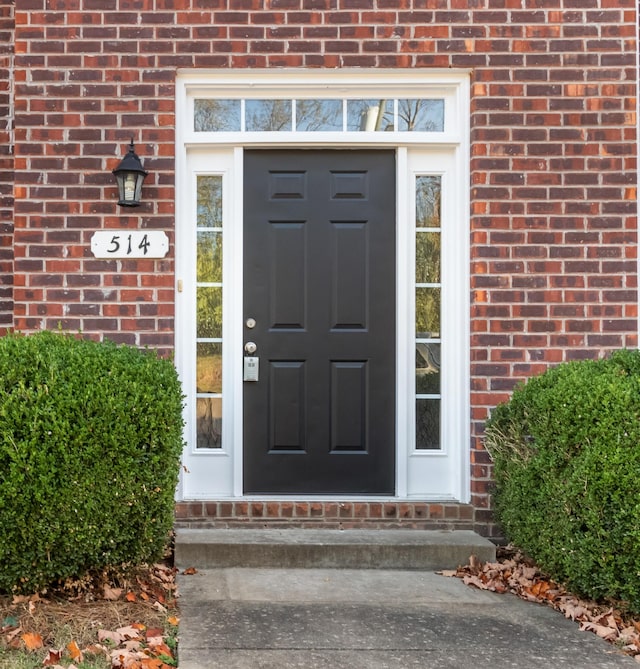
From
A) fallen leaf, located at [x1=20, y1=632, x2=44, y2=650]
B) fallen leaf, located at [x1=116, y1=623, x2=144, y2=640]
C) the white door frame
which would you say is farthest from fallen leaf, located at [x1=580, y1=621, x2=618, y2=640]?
Answer: fallen leaf, located at [x1=20, y1=632, x2=44, y2=650]

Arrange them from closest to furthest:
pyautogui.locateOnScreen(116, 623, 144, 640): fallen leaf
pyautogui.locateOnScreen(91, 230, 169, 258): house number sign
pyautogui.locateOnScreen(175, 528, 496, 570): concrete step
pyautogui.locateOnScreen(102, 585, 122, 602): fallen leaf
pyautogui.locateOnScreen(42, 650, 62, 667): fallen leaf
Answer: pyautogui.locateOnScreen(42, 650, 62, 667): fallen leaf, pyautogui.locateOnScreen(116, 623, 144, 640): fallen leaf, pyautogui.locateOnScreen(102, 585, 122, 602): fallen leaf, pyautogui.locateOnScreen(175, 528, 496, 570): concrete step, pyautogui.locateOnScreen(91, 230, 169, 258): house number sign

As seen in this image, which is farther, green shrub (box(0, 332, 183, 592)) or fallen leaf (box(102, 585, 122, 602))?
fallen leaf (box(102, 585, 122, 602))

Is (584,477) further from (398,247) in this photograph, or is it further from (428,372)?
(398,247)

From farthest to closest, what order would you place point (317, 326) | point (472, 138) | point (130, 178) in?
1. point (317, 326)
2. point (472, 138)
3. point (130, 178)

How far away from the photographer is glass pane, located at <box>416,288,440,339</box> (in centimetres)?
457

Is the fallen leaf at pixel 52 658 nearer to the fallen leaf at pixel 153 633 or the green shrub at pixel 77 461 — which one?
the fallen leaf at pixel 153 633

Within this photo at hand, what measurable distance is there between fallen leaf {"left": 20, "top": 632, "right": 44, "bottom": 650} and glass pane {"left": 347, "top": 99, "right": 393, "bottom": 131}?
10.8ft

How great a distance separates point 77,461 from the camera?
3217 millimetres

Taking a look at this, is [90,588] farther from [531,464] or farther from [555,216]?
[555,216]

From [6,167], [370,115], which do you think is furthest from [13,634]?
[370,115]

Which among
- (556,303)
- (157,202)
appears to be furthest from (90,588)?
(556,303)

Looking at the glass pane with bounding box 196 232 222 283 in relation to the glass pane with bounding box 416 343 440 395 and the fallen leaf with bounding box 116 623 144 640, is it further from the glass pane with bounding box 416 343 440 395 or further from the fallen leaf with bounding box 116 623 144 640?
the fallen leaf with bounding box 116 623 144 640

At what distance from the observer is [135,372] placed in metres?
3.45

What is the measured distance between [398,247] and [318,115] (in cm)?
98
